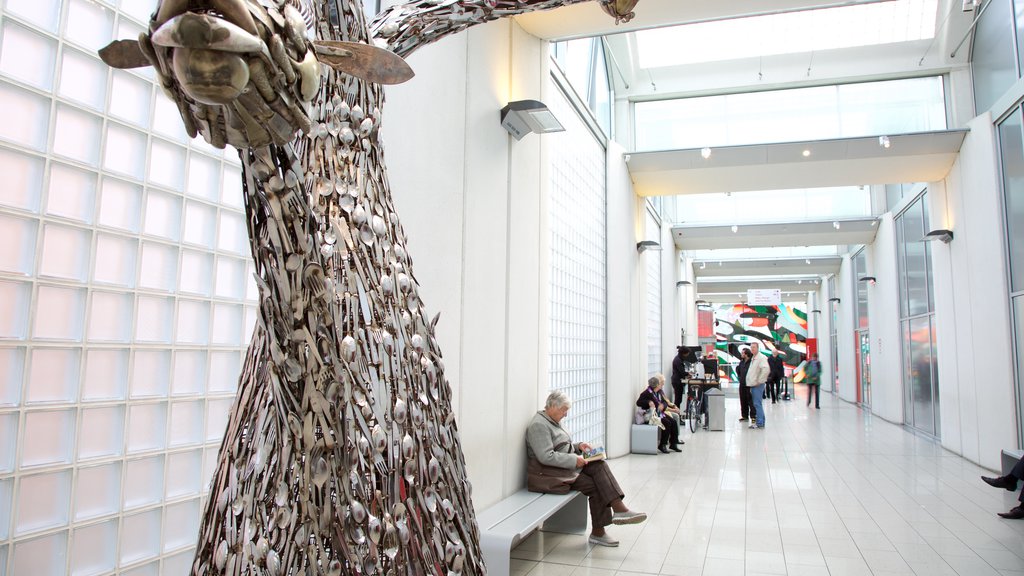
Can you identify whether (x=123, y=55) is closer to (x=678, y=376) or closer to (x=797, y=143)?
(x=797, y=143)

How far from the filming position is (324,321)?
0.93 m

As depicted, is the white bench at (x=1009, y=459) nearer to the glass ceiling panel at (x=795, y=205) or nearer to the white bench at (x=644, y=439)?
the white bench at (x=644, y=439)

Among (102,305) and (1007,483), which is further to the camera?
(1007,483)

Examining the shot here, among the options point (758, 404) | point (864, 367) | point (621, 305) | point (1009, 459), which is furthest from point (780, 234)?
point (1009, 459)

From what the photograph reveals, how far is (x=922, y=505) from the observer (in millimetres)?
6082

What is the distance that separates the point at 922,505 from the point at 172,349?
6.54 metres

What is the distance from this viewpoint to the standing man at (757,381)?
1249 centimetres

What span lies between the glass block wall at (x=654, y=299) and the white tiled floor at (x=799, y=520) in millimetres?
3961

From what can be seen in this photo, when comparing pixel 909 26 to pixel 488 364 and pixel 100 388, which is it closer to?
pixel 488 364

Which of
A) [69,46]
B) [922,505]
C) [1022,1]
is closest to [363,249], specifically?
[69,46]

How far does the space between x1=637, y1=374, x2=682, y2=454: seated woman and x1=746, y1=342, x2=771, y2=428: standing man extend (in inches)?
141

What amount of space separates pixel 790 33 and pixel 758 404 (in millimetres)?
6755

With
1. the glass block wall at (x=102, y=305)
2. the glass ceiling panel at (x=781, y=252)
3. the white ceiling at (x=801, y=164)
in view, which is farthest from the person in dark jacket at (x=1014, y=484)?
the glass ceiling panel at (x=781, y=252)

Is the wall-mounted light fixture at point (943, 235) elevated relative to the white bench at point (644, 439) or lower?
elevated
